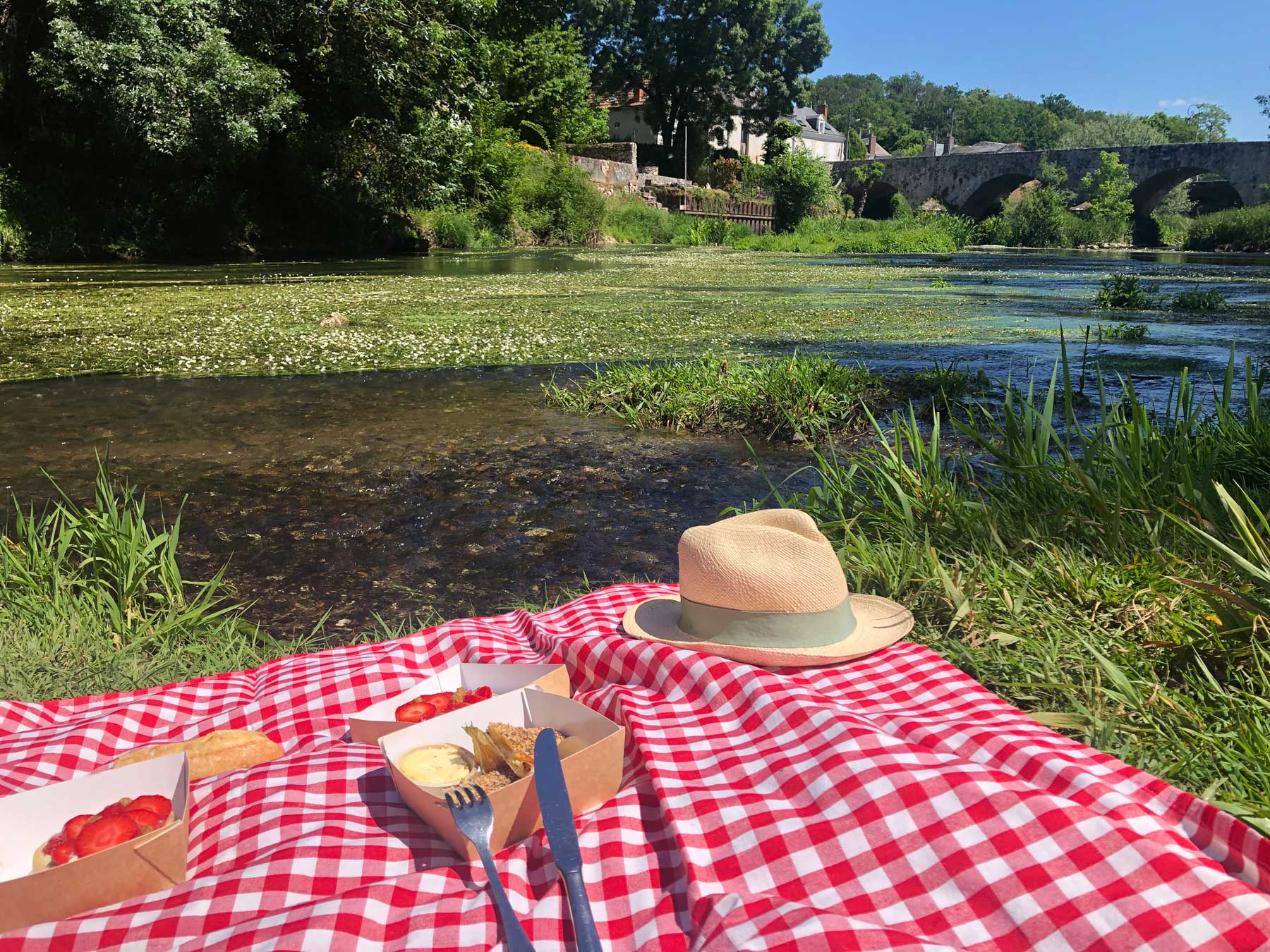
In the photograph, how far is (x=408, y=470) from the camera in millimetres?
5180

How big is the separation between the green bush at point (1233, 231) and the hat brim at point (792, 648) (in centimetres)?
4745

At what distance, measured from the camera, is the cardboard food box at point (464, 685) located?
194cm

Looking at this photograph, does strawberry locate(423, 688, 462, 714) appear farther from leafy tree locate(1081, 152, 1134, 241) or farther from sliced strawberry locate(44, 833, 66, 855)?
leafy tree locate(1081, 152, 1134, 241)

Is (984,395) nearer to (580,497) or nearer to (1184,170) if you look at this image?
(580,497)

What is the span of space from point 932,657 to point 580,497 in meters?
2.70

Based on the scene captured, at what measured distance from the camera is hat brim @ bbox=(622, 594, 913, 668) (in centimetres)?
217

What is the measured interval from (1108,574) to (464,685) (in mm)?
2045

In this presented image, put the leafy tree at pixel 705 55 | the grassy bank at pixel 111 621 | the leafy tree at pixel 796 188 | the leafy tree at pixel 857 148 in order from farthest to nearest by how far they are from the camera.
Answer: the leafy tree at pixel 857 148
the leafy tree at pixel 705 55
the leafy tree at pixel 796 188
the grassy bank at pixel 111 621

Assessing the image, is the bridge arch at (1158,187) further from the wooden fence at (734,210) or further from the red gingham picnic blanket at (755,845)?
the red gingham picnic blanket at (755,845)

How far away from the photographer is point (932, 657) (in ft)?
7.57

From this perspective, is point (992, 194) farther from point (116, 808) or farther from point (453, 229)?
point (116, 808)

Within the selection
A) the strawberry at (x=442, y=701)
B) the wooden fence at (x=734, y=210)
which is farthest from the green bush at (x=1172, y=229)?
the strawberry at (x=442, y=701)

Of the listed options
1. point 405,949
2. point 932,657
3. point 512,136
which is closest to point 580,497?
point 932,657

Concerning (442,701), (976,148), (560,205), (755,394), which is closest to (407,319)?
(755,394)
